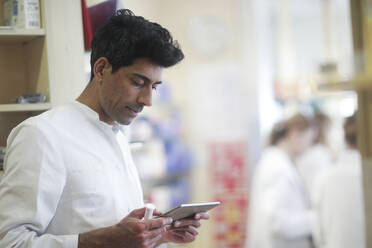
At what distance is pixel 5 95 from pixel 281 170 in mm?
2465

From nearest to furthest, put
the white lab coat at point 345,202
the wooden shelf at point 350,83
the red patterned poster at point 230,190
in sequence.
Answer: the wooden shelf at point 350,83, the white lab coat at point 345,202, the red patterned poster at point 230,190

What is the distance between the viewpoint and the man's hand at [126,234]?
1.37 metres

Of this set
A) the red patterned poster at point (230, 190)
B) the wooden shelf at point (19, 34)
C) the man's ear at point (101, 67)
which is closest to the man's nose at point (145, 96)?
the man's ear at point (101, 67)

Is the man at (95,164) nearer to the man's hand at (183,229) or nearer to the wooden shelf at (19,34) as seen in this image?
the man's hand at (183,229)

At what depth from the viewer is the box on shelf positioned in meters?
1.70

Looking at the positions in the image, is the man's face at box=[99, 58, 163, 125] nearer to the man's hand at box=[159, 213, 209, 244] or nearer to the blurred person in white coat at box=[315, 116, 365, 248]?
the man's hand at box=[159, 213, 209, 244]

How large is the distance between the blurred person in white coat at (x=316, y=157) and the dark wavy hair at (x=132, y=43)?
3.61 metres

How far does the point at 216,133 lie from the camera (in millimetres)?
5781

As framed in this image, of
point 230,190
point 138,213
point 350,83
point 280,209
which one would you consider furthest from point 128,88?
point 230,190

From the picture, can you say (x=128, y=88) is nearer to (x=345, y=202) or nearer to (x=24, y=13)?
(x=24, y=13)

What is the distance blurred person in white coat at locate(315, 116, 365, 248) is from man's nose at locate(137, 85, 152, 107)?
2.02 meters

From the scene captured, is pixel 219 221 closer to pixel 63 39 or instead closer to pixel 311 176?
pixel 311 176

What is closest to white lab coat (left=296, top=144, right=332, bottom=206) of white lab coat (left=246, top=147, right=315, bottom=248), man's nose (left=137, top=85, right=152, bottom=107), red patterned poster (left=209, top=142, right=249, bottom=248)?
red patterned poster (left=209, top=142, right=249, bottom=248)

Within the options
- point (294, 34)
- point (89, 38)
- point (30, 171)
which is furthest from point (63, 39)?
point (294, 34)
